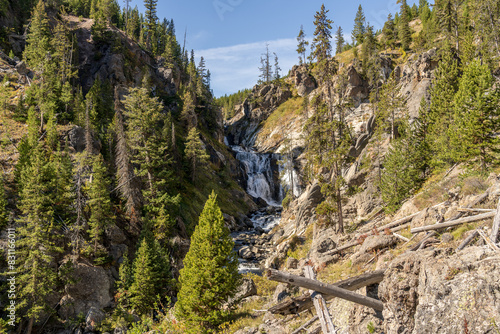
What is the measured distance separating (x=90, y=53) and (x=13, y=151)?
45651mm

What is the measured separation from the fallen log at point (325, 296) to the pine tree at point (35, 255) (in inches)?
883

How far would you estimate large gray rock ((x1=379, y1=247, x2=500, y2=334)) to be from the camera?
17.0 ft

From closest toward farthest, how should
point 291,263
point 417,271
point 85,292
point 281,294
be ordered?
1. point 417,271
2. point 281,294
3. point 291,263
4. point 85,292

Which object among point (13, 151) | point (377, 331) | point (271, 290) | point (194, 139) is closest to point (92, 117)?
point (13, 151)

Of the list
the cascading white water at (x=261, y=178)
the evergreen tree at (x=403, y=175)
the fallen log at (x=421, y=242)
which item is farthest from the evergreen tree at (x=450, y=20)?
the fallen log at (x=421, y=242)

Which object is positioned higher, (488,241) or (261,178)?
(261,178)

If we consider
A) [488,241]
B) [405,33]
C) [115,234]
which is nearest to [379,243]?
[488,241]

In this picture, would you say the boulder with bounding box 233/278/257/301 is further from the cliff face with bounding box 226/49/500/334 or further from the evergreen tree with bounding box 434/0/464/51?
the evergreen tree with bounding box 434/0/464/51

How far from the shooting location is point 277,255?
98.3 ft

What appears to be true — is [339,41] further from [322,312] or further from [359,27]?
[322,312]

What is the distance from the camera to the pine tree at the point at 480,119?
17703 mm

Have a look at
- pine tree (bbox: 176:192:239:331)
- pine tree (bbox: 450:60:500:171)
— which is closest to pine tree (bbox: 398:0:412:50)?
pine tree (bbox: 450:60:500:171)

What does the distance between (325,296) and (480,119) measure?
1849cm

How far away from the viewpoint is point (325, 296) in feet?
27.0
